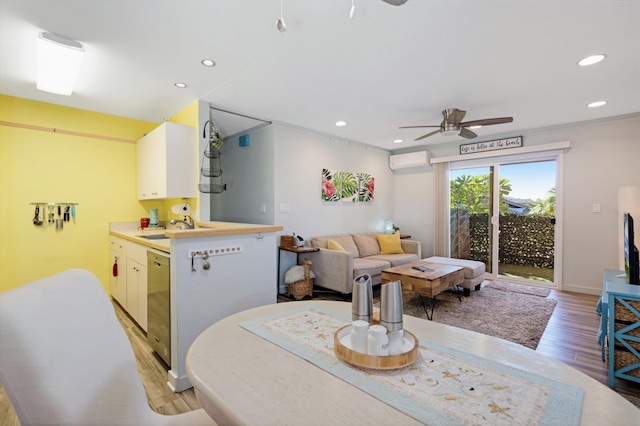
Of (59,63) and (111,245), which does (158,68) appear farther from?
(111,245)

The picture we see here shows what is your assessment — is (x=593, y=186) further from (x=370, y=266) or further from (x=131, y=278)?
(x=131, y=278)

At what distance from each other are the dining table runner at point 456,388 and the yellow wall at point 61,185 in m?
3.95

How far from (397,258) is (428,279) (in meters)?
1.57

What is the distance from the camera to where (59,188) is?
141 inches

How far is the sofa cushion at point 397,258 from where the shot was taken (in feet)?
15.1

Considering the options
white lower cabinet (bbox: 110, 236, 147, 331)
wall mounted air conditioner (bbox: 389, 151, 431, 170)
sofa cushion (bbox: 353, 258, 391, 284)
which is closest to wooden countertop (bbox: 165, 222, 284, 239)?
white lower cabinet (bbox: 110, 236, 147, 331)

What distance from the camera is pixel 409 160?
5.92m

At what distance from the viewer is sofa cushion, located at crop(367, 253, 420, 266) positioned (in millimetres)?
4605

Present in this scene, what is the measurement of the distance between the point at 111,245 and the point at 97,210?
50 centimetres

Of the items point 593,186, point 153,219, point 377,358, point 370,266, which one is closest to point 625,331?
point 377,358

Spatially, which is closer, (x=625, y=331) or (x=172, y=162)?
A: (x=625, y=331)

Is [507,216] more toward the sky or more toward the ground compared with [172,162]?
more toward the ground

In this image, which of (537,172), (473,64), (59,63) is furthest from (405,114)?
(59,63)

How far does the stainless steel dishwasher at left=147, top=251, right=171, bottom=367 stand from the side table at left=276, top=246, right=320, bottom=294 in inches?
76.0
